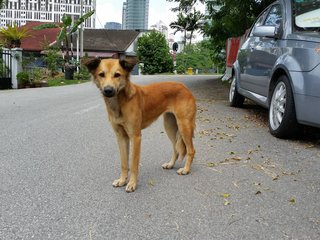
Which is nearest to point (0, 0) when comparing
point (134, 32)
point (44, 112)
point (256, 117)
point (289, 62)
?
point (44, 112)

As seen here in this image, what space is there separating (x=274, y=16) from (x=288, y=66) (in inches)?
72.2

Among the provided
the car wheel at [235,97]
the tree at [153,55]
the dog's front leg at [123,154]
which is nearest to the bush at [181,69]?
the tree at [153,55]

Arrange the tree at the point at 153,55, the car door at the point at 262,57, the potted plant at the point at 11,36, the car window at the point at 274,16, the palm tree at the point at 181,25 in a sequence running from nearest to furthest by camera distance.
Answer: the car door at the point at 262,57, the car window at the point at 274,16, the potted plant at the point at 11,36, the tree at the point at 153,55, the palm tree at the point at 181,25

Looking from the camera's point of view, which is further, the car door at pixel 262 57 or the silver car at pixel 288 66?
the car door at pixel 262 57

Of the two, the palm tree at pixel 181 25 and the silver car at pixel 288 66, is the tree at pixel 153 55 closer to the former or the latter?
the palm tree at pixel 181 25

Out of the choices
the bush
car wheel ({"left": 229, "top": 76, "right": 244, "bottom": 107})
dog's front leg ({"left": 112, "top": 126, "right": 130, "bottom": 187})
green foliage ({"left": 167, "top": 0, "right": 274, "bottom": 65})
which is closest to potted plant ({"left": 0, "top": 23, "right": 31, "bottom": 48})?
green foliage ({"left": 167, "top": 0, "right": 274, "bottom": 65})

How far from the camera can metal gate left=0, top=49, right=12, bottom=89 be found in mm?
17859

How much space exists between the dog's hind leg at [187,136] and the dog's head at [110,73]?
3.10 ft

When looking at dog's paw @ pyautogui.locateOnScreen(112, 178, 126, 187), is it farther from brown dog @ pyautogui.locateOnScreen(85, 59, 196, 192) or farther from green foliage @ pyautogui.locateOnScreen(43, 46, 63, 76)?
green foliage @ pyautogui.locateOnScreen(43, 46, 63, 76)

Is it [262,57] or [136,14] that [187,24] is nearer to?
[136,14]

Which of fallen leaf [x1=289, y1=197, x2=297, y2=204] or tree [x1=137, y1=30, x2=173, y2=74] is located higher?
tree [x1=137, y1=30, x2=173, y2=74]

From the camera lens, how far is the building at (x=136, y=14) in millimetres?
73500

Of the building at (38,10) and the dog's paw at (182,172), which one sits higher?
the building at (38,10)

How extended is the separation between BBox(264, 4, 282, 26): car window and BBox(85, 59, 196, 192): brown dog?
3.19 metres
